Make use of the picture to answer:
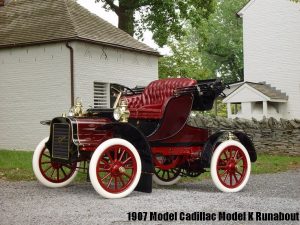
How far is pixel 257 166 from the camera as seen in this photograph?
12438 mm

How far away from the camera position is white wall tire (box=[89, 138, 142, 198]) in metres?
6.65

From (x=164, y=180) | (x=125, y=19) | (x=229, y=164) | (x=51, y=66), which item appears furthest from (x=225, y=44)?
(x=229, y=164)

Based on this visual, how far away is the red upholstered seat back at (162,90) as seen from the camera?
8047 mm

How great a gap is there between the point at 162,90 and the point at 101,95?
10.0 metres

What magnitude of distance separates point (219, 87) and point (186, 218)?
307cm

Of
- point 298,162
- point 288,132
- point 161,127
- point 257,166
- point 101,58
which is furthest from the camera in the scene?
point 101,58

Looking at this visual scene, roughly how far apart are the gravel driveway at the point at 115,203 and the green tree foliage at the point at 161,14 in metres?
15.6

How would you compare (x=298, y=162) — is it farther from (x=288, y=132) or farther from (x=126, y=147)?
(x=126, y=147)

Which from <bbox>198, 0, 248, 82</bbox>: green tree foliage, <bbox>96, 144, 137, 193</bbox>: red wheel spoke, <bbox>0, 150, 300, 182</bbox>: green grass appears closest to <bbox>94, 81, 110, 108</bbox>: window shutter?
<bbox>0, 150, 300, 182</bbox>: green grass

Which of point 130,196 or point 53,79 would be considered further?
point 53,79

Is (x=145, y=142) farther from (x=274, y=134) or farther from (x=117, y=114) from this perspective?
(x=274, y=134)

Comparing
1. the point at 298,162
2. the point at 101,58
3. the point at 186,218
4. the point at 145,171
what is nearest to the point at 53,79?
the point at 101,58

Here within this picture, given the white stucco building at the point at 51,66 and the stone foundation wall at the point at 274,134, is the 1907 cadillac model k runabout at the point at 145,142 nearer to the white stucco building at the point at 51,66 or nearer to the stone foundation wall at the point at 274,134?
the stone foundation wall at the point at 274,134

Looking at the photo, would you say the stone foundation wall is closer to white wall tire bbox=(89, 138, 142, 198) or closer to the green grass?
the green grass
